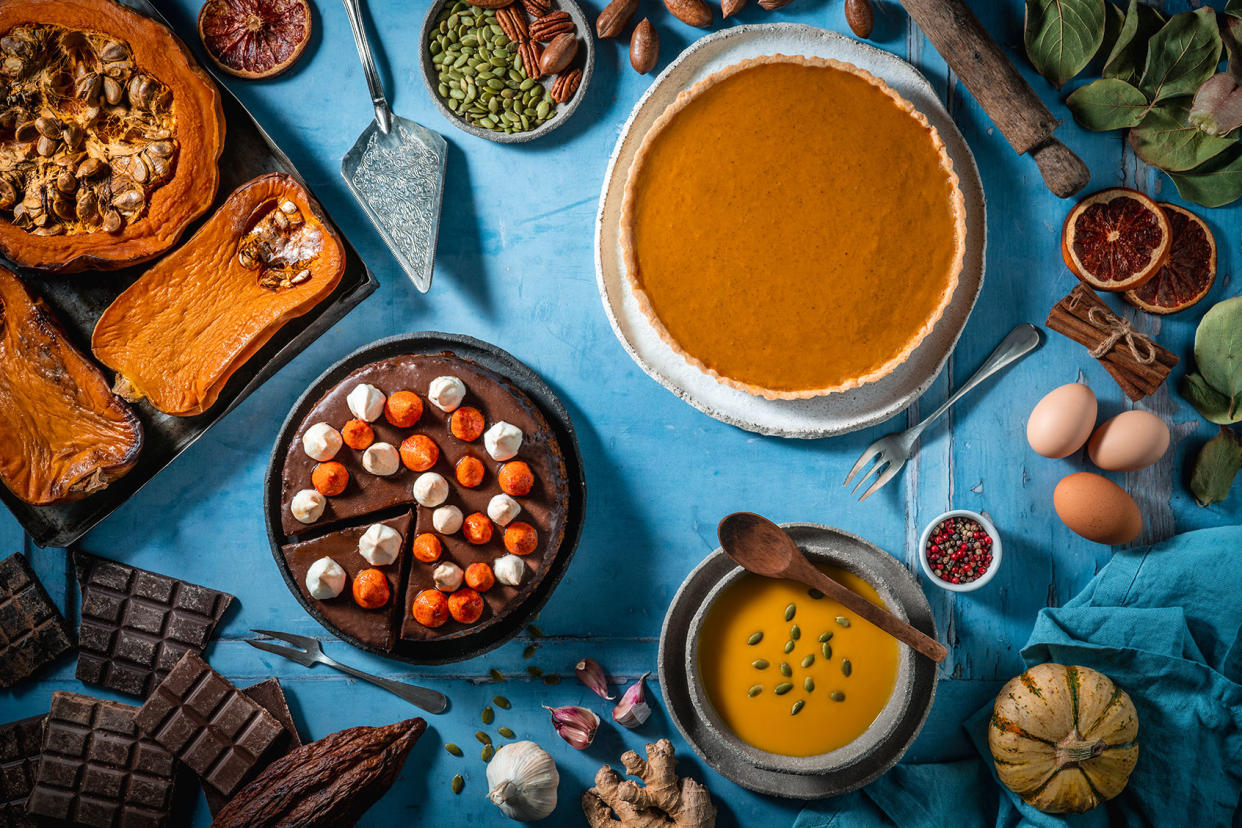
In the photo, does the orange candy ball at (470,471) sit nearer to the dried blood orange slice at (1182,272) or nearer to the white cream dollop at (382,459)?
the white cream dollop at (382,459)

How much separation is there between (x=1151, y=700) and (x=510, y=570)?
6.40ft

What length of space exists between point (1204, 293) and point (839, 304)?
45.9 inches

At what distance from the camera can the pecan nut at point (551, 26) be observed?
2289 millimetres

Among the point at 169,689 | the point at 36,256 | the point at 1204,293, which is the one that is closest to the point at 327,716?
the point at 169,689

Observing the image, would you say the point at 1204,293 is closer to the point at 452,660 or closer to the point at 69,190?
the point at 452,660

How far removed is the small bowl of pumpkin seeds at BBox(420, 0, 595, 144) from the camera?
2.30 metres

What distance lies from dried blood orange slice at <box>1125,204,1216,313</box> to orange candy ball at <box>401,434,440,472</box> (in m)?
2.14

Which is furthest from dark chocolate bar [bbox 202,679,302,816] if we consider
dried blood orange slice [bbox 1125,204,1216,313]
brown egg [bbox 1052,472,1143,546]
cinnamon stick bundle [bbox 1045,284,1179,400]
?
dried blood orange slice [bbox 1125,204,1216,313]

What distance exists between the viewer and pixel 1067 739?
2117mm

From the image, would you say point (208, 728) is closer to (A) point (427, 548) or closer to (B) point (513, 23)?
(A) point (427, 548)

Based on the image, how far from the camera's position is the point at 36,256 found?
217 cm

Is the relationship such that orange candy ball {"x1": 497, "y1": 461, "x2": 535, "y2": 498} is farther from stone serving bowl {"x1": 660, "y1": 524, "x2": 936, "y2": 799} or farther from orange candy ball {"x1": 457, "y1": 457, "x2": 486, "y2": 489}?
stone serving bowl {"x1": 660, "y1": 524, "x2": 936, "y2": 799}

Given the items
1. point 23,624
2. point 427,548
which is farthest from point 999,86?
point 23,624

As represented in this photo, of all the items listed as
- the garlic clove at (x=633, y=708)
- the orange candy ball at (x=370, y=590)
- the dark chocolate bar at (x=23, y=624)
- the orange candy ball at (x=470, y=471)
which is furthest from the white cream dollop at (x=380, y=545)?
the dark chocolate bar at (x=23, y=624)
